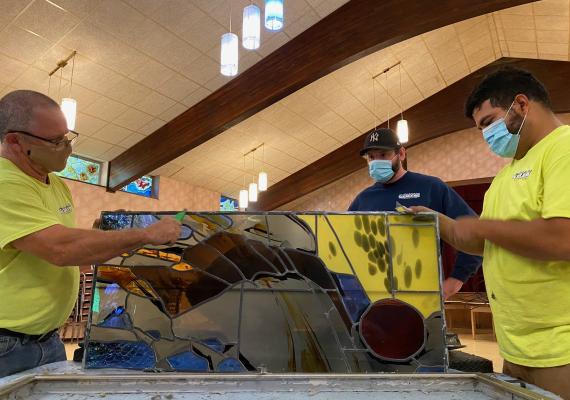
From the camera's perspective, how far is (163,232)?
960mm

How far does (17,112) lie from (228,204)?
846 cm

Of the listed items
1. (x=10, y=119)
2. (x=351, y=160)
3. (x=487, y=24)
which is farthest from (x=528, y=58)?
(x=10, y=119)

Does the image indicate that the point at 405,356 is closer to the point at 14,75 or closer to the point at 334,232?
the point at 334,232

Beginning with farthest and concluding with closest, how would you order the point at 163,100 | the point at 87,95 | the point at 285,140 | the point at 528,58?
the point at 285,140 → the point at 528,58 → the point at 163,100 → the point at 87,95

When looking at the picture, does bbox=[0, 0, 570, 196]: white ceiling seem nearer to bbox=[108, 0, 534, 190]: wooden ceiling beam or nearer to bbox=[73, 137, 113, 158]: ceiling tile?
bbox=[73, 137, 113, 158]: ceiling tile

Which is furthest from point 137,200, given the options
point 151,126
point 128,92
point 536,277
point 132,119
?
point 536,277

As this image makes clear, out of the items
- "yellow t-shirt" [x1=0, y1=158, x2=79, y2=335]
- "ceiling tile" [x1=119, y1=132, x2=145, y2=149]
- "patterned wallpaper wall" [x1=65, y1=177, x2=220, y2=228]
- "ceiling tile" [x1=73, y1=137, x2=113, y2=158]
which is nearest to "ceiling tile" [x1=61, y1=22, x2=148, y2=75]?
"ceiling tile" [x1=119, y1=132, x2=145, y2=149]

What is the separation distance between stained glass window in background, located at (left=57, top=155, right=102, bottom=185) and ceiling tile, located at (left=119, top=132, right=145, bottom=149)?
86 cm

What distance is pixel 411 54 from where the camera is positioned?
237 inches

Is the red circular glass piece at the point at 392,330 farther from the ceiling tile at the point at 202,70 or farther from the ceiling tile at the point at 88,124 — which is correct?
the ceiling tile at the point at 88,124

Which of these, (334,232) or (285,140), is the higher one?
(285,140)

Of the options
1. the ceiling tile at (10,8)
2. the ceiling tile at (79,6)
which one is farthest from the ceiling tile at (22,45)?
the ceiling tile at (79,6)

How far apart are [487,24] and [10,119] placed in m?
6.51

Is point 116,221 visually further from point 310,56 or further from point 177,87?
point 177,87
